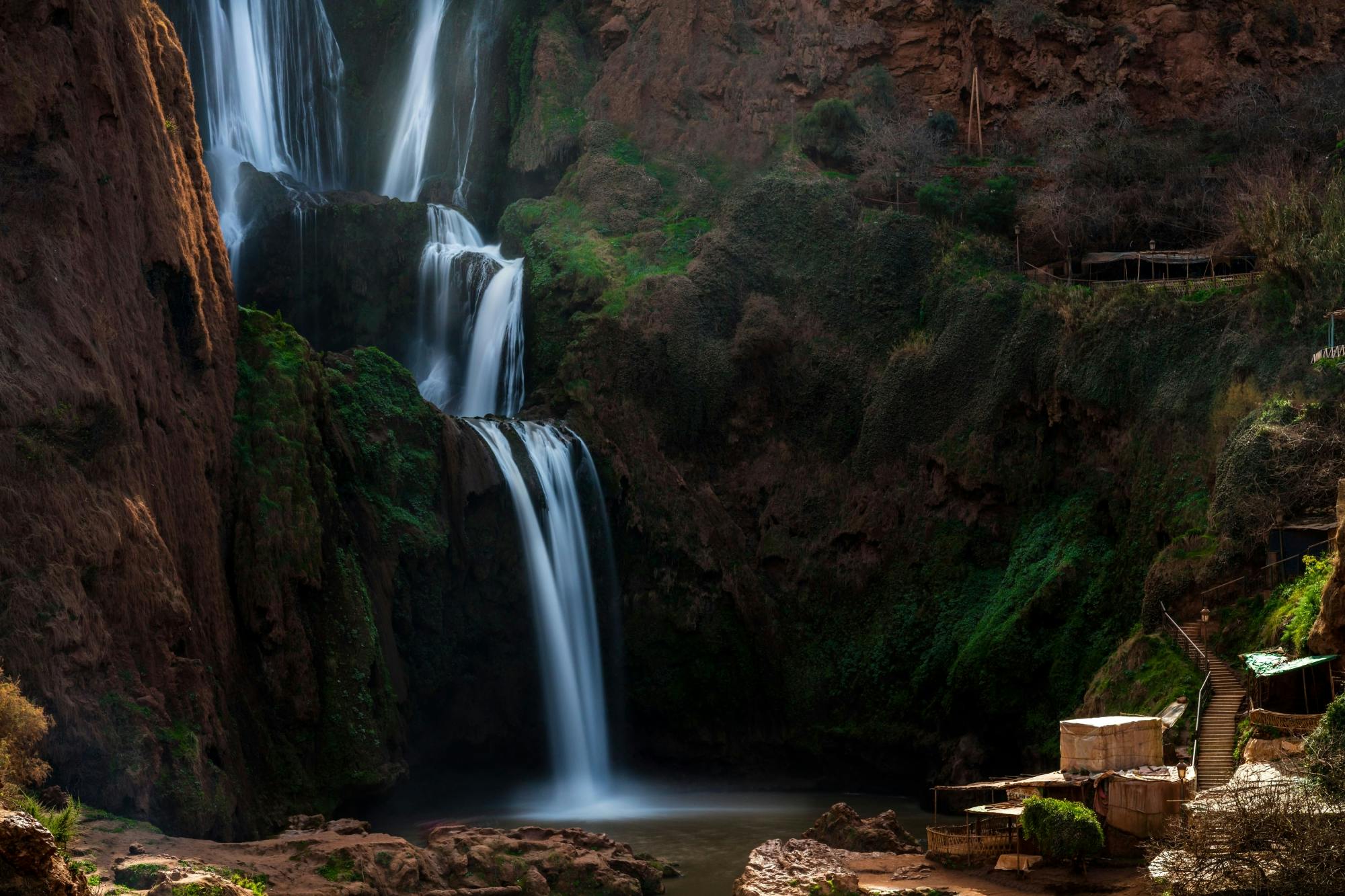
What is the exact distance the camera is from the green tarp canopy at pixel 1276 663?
96.3ft

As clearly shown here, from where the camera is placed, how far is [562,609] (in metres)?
44.4

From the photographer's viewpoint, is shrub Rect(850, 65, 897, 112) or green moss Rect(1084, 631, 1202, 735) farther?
shrub Rect(850, 65, 897, 112)

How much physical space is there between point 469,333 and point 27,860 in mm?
36995

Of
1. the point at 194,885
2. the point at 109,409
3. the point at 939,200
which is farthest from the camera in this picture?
the point at 939,200

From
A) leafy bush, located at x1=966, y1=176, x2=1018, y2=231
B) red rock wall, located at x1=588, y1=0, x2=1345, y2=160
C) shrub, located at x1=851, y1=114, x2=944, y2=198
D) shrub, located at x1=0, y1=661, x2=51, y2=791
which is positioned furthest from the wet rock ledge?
red rock wall, located at x1=588, y1=0, x2=1345, y2=160

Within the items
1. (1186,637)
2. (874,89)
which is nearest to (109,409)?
(1186,637)

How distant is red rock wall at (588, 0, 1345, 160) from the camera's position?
59.4m

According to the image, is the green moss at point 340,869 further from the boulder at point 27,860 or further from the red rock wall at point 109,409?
the boulder at point 27,860

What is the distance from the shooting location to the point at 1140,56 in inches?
2363

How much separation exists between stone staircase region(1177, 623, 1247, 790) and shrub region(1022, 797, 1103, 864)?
3.25 metres

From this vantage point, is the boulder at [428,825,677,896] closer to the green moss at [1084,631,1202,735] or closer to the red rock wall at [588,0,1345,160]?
the green moss at [1084,631,1202,735]

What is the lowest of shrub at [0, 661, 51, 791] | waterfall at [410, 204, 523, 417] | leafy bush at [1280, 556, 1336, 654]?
shrub at [0, 661, 51, 791]

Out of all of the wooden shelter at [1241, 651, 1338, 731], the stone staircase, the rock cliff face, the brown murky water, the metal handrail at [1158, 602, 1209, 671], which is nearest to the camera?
the rock cliff face

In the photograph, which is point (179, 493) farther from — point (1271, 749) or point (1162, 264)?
point (1162, 264)
